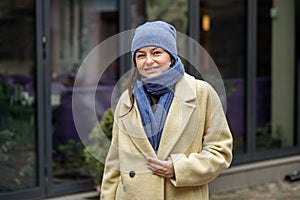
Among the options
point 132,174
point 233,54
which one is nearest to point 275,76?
point 233,54

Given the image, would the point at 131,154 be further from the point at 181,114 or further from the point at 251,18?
the point at 251,18

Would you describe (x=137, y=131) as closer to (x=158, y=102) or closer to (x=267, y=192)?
(x=158, y=102)

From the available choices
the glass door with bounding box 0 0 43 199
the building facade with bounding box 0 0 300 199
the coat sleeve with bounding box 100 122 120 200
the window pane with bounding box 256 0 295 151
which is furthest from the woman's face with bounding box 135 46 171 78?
the window pane with bounding box 256 0 295 151

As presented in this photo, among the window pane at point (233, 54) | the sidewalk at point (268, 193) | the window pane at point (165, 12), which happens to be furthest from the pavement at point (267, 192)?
the window pane at point (165, 12)

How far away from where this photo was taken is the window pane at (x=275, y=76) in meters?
7.05

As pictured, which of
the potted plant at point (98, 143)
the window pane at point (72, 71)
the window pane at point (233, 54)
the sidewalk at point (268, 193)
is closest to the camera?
the potted plant at point (98, 143)

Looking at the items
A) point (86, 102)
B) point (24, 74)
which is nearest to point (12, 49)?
point (24, 74)

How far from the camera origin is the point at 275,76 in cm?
729

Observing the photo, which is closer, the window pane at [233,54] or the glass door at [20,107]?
the glass door at [20,107]

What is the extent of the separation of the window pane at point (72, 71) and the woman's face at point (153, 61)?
9.77 feet

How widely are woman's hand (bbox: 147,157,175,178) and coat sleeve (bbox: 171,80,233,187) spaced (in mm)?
21

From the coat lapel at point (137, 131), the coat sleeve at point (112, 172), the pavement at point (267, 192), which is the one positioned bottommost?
the pavement at point (267, 192)

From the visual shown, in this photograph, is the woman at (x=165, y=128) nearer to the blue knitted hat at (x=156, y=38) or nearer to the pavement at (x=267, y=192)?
the blue knitted hat at (x=156, y=38)

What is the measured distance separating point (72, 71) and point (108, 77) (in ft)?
2.33
